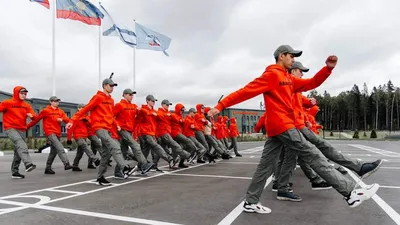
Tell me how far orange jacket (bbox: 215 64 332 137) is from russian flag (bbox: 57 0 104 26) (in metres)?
19.2

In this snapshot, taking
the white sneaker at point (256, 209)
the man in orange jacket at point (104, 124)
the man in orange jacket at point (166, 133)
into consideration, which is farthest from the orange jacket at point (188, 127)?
the white sneaker at point (256, 209)

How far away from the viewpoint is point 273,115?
4746 mm

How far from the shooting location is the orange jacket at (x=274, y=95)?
4.66m

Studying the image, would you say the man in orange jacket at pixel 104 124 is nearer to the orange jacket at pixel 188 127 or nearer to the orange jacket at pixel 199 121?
the orange jacket at pixel 188 127

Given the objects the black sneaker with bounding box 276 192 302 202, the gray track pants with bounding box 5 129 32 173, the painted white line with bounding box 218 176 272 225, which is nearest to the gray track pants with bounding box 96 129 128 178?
the gray track pants with bounding box 5 129 32 173

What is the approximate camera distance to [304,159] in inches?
181

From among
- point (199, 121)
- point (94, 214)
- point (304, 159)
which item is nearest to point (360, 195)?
point (304, 159)

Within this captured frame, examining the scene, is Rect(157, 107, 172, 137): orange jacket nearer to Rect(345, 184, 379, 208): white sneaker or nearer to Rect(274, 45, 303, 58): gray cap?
Rect(274, 45, 303, 58): gray cap

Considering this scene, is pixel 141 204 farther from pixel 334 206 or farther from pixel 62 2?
pixel 62 2

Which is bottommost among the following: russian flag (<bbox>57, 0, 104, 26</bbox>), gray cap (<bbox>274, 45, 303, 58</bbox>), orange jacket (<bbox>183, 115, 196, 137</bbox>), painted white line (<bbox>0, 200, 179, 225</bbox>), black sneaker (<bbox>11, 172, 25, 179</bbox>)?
black sneaker (<bbox>11, 172, 25, 179</bbox>)

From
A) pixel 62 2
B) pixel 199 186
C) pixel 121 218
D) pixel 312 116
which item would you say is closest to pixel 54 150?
pixel 199 186

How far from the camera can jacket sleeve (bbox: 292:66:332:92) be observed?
15.3ft

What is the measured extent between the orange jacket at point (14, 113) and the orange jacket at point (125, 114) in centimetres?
243

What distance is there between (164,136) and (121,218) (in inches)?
239
